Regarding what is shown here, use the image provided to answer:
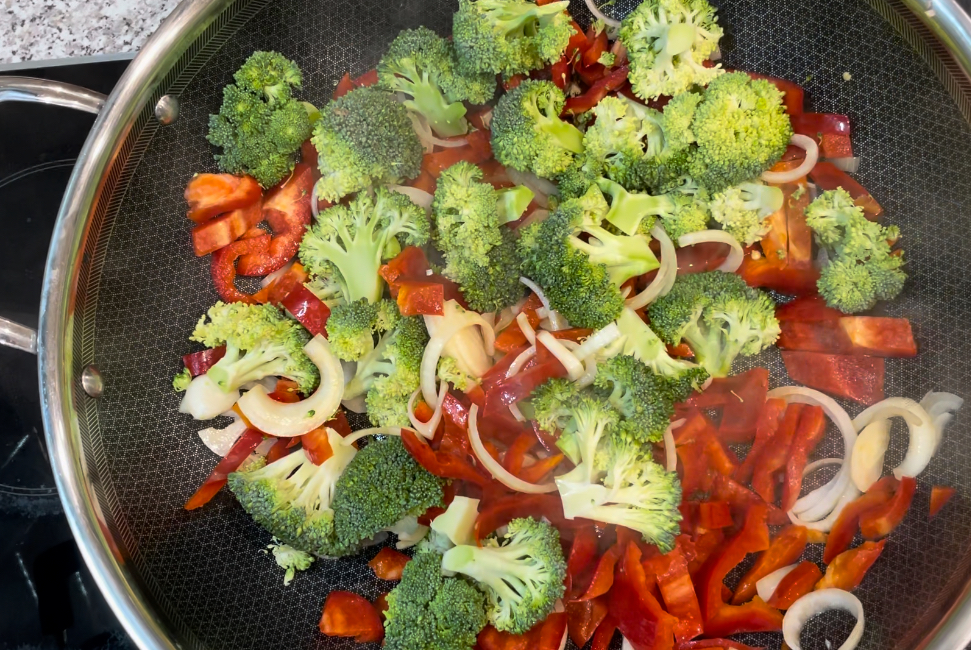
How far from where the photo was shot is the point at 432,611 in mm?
1682

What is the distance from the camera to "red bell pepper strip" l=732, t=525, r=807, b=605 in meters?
1.83

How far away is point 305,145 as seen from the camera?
6.45 ft

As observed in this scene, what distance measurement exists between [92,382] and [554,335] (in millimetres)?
1223

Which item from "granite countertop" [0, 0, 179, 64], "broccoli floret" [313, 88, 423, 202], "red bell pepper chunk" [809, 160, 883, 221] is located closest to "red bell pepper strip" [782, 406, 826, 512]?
"red bell pepper chunk" [809, 160, 883, 221]

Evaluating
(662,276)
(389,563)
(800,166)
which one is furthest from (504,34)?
(389,563)

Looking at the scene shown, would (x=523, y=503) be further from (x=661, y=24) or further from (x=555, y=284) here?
(x=661, y=24)

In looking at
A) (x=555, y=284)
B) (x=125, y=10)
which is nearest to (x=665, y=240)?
(x=555, y=284)

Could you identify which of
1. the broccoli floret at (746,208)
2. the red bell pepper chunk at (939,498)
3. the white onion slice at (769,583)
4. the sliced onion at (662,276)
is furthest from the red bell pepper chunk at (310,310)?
the red bell pepper chunk at (939,498)

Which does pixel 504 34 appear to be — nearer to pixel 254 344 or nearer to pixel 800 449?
pixel 254 344

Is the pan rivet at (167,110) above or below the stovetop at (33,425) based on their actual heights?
above

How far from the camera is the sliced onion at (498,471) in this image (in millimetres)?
1786

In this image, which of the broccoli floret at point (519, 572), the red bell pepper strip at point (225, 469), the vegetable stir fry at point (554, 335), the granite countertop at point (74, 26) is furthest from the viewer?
the granite countertop at point (74, 26)

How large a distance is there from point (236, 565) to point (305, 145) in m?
1.18

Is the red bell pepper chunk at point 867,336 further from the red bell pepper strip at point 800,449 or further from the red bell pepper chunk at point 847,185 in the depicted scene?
the red bell pepper chunk at point 847,185
